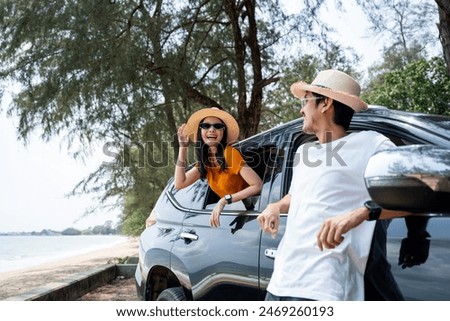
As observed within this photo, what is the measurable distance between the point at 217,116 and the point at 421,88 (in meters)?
14.5

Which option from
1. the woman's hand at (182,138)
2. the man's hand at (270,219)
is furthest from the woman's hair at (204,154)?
the man's hand at (270,219)

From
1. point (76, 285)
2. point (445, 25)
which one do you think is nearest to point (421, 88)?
point (445, 25)

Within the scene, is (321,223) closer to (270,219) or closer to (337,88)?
(270,219)

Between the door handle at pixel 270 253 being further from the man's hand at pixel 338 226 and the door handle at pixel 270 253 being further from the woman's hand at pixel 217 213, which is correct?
the man's hand at pixel 338 226

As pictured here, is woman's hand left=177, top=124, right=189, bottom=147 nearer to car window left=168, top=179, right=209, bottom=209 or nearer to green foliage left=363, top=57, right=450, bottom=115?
car window left=168, top=179, right=209, bottom=209

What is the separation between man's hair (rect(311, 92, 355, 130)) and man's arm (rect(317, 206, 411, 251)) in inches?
15.4

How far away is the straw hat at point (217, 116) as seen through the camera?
3074mm

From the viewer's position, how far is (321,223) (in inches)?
67.7

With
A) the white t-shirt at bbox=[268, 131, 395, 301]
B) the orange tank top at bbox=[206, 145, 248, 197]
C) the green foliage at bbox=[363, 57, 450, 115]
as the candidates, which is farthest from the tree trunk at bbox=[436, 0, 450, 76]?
the green foliage at bbox=[363, 57, 450, 115]

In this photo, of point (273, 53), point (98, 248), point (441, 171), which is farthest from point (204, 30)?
point (98, 248)

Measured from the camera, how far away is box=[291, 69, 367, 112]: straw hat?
6.10 feet

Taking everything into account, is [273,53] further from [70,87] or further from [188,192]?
[188,192]

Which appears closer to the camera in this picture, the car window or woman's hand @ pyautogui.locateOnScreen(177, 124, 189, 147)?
woman's hand @ pyautogui.locateOnScreen(177, 124, 189, 147)
